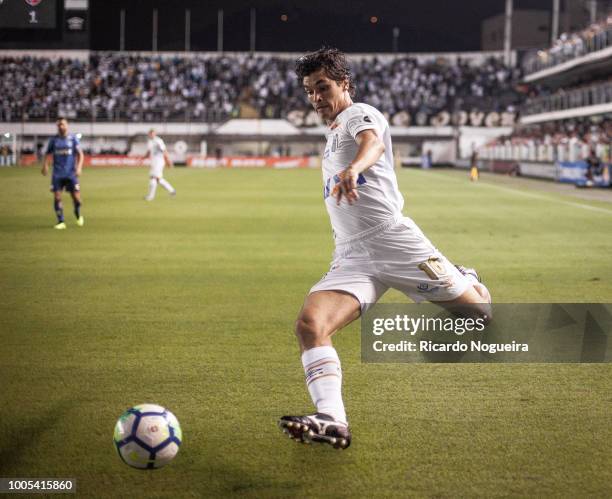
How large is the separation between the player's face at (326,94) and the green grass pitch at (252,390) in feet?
6.13

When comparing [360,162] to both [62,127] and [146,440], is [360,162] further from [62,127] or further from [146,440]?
[62,127]

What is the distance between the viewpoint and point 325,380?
456 cm

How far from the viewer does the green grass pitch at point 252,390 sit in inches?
164

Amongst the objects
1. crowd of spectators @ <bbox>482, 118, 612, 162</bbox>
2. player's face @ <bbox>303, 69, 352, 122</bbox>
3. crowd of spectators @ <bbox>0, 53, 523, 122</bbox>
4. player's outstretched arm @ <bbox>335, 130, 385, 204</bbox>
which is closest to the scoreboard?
player's face @ <bbox>303, 69, 352, 122</bbox>

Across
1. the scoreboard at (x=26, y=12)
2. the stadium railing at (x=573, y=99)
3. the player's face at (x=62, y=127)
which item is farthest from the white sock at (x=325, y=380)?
the stadium railing at (x=573, y=99)

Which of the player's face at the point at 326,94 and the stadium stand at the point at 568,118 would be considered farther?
the stadium stand at the point at 568,118

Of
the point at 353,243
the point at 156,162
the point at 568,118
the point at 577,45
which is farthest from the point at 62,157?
the point at 568,118

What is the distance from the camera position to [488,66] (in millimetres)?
80500

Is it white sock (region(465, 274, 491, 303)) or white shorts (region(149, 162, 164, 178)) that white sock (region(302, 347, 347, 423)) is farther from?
white shorts (region(149, 162, 164, 178))

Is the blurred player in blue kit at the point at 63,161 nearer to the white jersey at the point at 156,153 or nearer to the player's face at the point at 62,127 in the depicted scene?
the player's face at the point at 62,127

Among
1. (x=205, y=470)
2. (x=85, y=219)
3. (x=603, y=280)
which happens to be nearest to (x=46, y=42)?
(x=85, y=219)

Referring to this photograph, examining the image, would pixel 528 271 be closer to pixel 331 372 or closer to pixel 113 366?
pixel 113 366

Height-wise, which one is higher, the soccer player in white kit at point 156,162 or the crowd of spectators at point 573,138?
the crowd of spectators at point 573,138

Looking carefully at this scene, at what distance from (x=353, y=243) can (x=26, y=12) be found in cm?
1635
